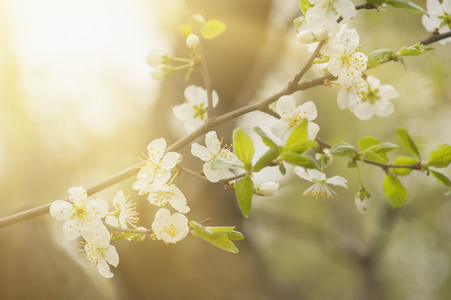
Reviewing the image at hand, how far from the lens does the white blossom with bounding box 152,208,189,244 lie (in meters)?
0.84

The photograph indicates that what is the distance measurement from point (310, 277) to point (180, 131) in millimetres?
4738

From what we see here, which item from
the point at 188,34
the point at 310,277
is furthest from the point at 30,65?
the point at 310,277

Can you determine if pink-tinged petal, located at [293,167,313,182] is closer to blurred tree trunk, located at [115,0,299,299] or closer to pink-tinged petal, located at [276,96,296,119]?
pink-tinged petal, located at [276,96,296,119]

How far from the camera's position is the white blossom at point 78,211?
2.87 feet

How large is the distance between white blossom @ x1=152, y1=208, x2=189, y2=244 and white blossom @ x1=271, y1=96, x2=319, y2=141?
0.27 m

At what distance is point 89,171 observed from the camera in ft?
14.0

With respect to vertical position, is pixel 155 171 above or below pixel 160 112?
above

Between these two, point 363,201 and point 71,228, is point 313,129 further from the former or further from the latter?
point 71,228

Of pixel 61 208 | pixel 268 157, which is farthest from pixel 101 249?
pixel 268 157

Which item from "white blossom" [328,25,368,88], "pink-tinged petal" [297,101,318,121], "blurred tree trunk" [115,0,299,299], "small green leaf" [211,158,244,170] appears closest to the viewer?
"small green leaf" [211,158,244,170]

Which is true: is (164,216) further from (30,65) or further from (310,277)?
(310,277)

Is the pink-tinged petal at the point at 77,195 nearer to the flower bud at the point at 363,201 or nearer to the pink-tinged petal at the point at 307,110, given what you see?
the pink-tinged petal at the point at 307,110

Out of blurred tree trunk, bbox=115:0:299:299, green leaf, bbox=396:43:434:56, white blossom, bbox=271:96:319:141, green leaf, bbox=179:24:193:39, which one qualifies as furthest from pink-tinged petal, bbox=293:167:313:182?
blurred tree trunk, bbox=115:0:299:299

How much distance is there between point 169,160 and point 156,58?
0.41m
